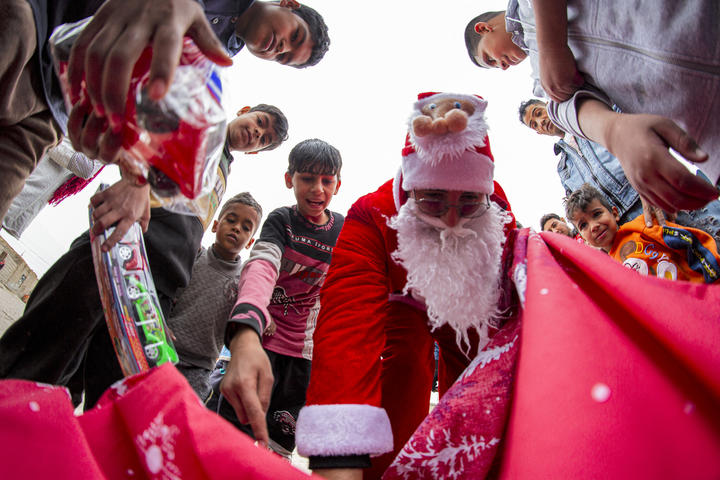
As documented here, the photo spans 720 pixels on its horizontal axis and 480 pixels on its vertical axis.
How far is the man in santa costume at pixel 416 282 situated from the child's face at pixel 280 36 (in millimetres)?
541

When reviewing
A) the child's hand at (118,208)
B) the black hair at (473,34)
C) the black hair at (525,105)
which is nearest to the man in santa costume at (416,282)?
the child's hand at (118,208)

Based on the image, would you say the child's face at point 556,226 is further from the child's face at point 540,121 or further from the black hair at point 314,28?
the black hair at point 314,28

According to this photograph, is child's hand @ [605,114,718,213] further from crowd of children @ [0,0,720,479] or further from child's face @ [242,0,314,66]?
child's face @ [242,0,314,66]

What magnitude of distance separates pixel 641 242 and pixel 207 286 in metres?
1.46

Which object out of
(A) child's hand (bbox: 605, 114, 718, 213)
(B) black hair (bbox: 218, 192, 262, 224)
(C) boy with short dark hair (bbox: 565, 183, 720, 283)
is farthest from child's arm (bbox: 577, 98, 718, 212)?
(B) black hair (bbox: 218, 192, 262, 224)

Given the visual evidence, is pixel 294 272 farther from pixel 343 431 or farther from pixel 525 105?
pixel 525 105

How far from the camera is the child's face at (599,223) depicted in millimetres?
1464

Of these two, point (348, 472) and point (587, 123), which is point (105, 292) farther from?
point (587, 123)

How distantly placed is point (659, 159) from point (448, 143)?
31cm

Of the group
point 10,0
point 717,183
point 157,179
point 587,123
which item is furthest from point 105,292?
point 717,183

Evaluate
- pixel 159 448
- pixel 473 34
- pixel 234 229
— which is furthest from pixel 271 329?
pixel 473 34

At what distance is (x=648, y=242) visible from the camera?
125cm

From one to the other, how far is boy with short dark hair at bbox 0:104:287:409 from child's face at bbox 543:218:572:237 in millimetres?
1767

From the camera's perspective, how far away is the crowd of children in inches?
15.8
